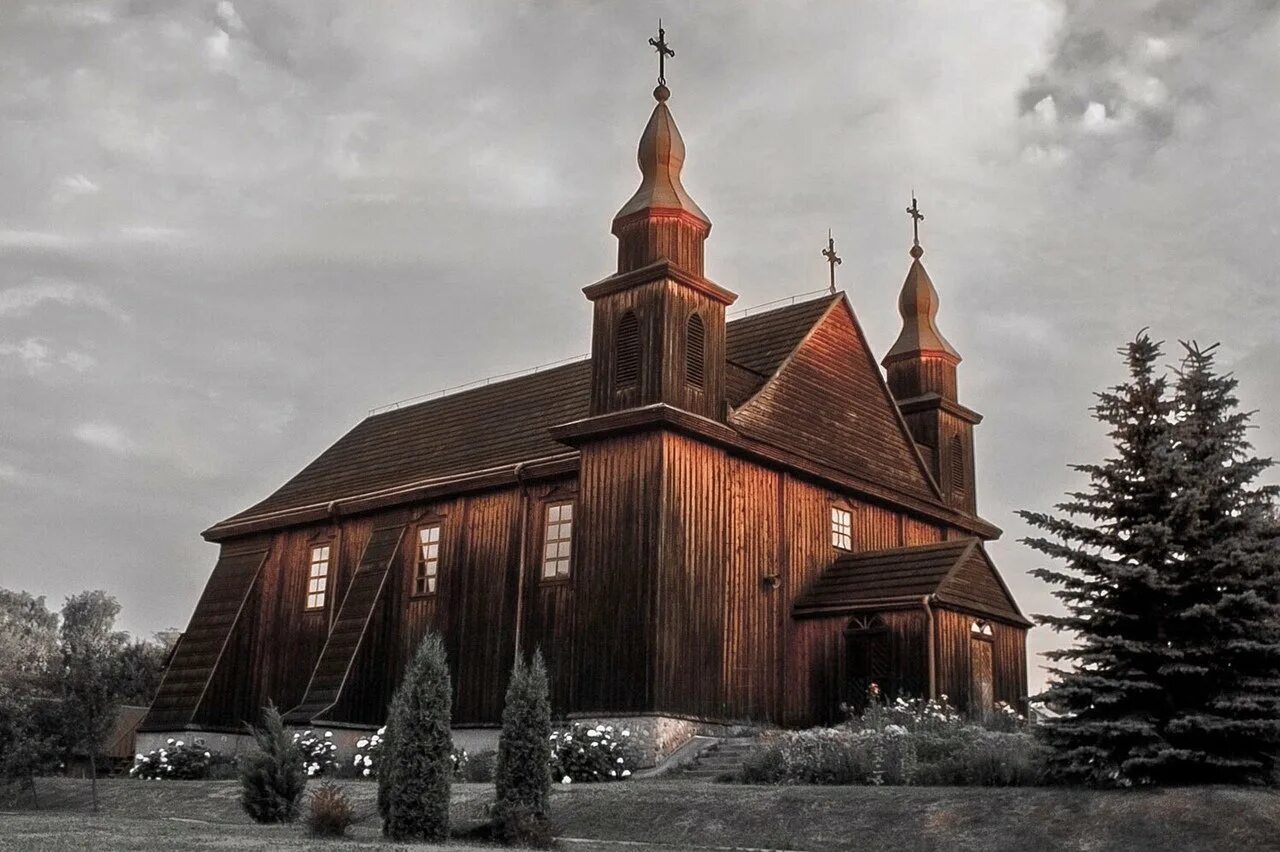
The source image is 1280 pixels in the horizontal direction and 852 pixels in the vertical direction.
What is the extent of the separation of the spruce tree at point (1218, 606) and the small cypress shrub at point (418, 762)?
823cm

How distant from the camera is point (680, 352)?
1048 inches

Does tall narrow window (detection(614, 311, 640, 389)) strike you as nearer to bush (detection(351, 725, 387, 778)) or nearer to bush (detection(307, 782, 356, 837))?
bush (detection(351, 725, 387, 778))

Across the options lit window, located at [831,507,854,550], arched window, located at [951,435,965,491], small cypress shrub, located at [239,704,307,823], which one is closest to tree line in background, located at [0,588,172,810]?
small cypress shrub, located at [239,704,307,823]

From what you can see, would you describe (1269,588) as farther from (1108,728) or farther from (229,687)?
(229,687)

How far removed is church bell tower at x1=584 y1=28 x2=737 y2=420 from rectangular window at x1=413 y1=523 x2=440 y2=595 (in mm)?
6239

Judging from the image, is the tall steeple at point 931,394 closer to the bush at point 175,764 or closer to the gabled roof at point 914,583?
the gabled roof at point 914,583

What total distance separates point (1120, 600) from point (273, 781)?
1172 centimetres

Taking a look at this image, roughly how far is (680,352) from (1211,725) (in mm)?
13090

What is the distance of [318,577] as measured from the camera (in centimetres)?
3462

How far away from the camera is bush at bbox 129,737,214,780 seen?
105 feet

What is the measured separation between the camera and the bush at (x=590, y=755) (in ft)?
77.4

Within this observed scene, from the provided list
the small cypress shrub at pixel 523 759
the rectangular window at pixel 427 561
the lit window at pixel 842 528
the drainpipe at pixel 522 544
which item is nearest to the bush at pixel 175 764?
the rectangular window at pixel 427 561

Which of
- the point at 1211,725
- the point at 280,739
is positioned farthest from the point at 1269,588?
the point at 280,739

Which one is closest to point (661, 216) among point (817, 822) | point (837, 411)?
point (837, 411)
